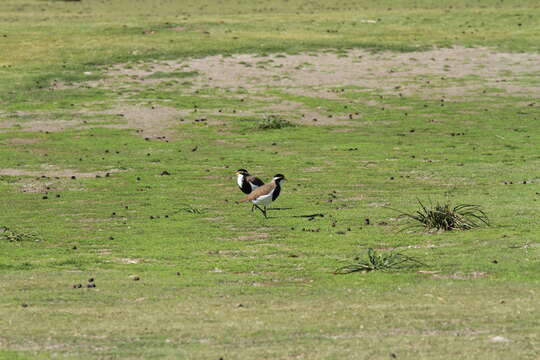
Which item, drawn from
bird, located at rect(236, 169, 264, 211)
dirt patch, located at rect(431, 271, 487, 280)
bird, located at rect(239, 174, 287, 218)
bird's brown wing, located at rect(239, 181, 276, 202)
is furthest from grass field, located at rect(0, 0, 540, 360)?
bird, located at rect(236, 169, 264, 211)

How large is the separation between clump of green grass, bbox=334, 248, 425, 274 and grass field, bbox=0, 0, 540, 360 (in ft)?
0.84

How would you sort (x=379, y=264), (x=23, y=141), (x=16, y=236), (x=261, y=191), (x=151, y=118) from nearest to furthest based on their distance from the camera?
(x=379, y=264)
(x=16, y=236)
(x=261, y=191)
(x=23, y=141)
(x=151, y=118)

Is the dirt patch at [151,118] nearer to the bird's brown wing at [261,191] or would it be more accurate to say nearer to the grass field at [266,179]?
the grass field at [266,179]

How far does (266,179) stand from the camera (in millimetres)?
32969

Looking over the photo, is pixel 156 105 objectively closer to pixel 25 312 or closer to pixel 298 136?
pixel 298 136

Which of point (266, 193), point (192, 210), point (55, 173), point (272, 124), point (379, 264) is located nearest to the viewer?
point (379, 264)

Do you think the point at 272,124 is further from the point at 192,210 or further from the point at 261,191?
the point at 261,191

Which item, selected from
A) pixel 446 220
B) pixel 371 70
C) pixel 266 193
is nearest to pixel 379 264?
pixel 446 220

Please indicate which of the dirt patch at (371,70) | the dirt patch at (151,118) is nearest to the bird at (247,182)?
the dirt patch at (151,118)

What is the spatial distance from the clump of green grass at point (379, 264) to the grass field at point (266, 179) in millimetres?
256

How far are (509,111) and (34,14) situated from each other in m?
50.5

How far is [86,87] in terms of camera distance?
54906mm

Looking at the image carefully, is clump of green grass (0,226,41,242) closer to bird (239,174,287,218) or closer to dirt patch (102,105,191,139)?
bird (239,174,287,218)

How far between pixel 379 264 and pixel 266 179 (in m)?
14.0
